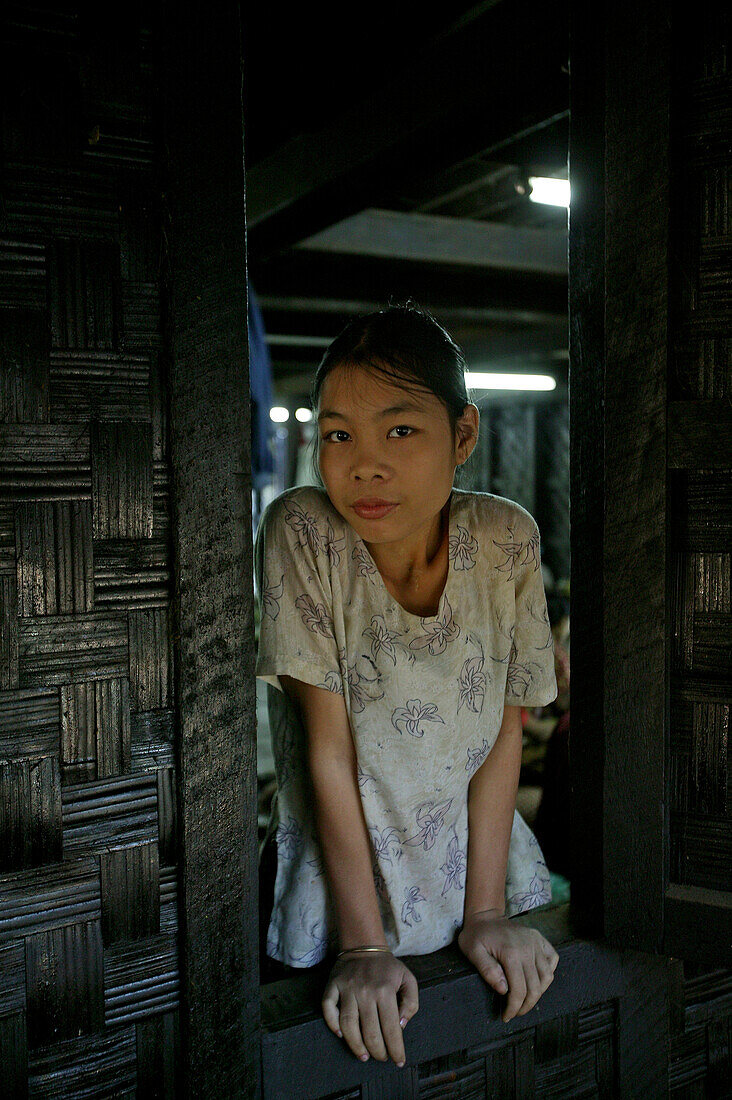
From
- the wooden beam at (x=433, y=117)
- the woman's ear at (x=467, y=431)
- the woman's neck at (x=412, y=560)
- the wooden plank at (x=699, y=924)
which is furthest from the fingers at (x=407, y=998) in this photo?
the wooden beam at (x=433, y=117)

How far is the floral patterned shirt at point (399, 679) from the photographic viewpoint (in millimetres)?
1794

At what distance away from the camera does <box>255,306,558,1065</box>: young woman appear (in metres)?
A: 1.73

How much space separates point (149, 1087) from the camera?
1.49m

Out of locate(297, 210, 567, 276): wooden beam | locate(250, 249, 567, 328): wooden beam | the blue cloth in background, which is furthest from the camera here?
locate(250, 249, 567, 328): wooden beam

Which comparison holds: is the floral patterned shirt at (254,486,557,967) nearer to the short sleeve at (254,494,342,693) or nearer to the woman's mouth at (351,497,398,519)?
the short sleeve at (254,494,342,693)

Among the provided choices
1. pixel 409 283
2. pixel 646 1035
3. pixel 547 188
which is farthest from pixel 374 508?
pixel 409 283

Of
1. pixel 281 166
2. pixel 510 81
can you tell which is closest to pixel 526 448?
pixel 281 166

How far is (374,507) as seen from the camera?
5.67 ft

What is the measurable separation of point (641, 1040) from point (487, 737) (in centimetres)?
78

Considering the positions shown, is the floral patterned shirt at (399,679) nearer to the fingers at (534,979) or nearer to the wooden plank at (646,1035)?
the fingers at (534,979)

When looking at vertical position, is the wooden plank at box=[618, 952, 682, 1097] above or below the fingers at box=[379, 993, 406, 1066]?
below

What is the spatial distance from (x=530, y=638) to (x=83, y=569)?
1.05 metres

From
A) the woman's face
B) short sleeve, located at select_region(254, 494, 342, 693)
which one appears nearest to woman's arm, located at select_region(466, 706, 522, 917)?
short sleeve, located at select_region(254, 494, 342, 693)

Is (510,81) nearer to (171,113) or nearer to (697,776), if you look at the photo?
(171,113)
